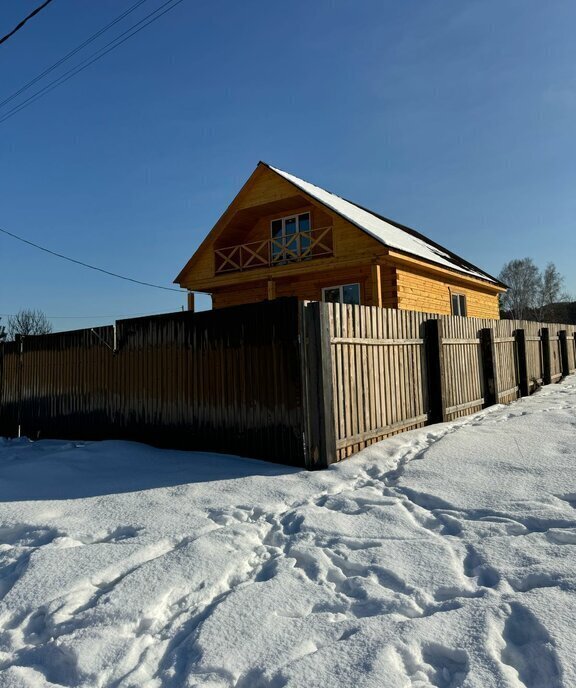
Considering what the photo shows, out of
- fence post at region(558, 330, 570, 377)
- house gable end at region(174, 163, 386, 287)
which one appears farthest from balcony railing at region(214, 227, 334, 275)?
fence post at region(558, 330, 570, 377)

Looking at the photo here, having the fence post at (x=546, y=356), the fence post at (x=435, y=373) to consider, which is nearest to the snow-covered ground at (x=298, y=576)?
the fence post at (x=435, y=373)

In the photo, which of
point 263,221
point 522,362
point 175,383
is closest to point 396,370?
point 175,383

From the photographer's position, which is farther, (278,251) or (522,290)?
(522,290)

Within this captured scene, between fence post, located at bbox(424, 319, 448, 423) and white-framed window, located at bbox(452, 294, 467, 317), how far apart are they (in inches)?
440

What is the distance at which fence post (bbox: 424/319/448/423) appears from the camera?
7.23 metres

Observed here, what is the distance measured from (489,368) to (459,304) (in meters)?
9.73

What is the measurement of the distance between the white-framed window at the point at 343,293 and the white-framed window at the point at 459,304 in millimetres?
4779

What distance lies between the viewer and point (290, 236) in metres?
15.8

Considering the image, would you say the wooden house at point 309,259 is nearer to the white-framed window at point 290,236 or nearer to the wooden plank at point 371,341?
the white-framed window at point 290,236

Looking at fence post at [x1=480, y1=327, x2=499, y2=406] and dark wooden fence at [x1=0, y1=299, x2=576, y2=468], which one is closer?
dark wooden fence at [x1=0, y1=299, x2=576, y2=468]

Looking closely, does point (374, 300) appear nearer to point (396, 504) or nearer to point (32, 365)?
point (32, 365)

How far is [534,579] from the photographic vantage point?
8.42 ft

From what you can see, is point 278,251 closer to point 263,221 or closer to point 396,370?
point 263,221

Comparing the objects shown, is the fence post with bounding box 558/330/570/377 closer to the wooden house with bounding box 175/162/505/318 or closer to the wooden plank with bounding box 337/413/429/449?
the wooden house with bounding box 175/162/505/318
